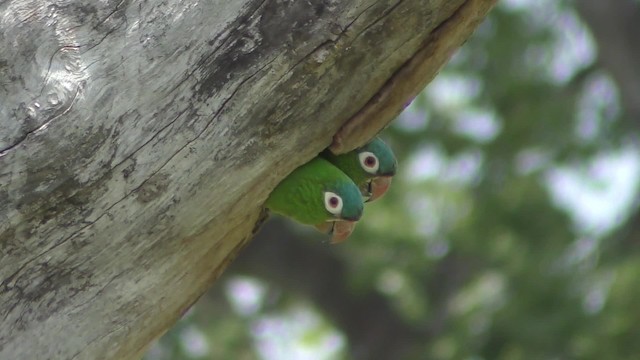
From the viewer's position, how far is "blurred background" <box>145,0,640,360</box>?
18.1ft

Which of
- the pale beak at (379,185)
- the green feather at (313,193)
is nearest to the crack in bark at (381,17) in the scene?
the green feather at (313,193)

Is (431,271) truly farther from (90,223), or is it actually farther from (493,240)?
(90,223)

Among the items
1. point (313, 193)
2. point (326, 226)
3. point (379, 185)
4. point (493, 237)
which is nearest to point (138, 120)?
point (313, 193)

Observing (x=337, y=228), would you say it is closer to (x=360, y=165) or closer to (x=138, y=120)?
(x=360, y=165)

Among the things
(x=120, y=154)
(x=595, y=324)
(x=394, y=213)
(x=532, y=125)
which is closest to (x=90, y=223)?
(x=120, y=154)

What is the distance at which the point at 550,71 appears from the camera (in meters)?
7.07

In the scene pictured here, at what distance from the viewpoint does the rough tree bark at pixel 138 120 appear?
216 centimetres

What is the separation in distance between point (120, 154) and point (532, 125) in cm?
479

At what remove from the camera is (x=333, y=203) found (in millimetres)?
2395

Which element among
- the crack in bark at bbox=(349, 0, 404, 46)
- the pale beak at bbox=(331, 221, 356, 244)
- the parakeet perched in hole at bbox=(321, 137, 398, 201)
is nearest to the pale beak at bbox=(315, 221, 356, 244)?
the pale beak at bbox=(331, 221, 356, 244)

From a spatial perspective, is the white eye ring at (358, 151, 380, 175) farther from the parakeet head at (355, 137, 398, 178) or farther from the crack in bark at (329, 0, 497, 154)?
the crack in bark at (329, 0, 497, 154)

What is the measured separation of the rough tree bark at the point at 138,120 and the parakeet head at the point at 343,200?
0.56 ft

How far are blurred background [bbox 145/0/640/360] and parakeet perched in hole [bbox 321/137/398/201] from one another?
2.56 m

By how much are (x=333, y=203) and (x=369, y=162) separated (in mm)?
178
